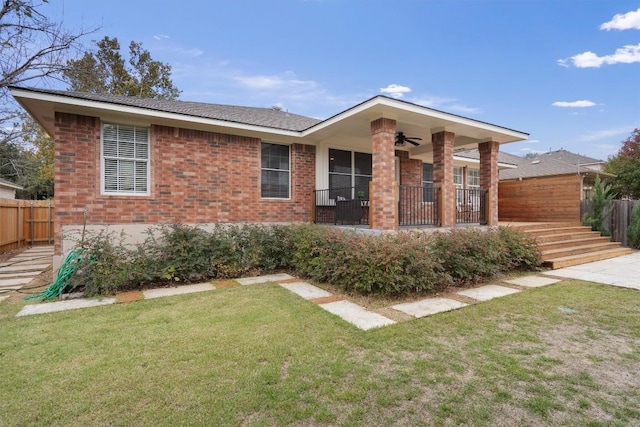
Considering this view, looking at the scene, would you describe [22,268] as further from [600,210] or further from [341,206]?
[600,210]

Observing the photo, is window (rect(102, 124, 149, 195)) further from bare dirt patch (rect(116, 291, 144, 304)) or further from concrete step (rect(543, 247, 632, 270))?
concrete step (rect(543, 247, 632, 270))

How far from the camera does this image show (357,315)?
4.32 metres

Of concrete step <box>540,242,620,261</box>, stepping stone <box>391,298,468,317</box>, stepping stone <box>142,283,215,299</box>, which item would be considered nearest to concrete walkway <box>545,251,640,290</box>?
concrete step <box>540,242,620,261</box>

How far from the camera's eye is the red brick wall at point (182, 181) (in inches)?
255

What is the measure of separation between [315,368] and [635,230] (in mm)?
12832

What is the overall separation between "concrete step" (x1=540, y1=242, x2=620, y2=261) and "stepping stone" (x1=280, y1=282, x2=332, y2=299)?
586 cm

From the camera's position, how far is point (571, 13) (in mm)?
10453

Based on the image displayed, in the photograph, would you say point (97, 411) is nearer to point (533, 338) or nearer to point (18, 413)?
point (18, 413)

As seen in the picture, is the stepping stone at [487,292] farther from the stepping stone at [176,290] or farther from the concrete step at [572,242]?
the stepping stone at [176,290]

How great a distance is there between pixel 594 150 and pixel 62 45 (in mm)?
39820

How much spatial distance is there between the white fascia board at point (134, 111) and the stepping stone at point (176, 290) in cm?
377

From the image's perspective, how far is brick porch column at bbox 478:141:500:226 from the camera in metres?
9.27

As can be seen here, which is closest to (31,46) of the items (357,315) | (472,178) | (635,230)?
(357,315)

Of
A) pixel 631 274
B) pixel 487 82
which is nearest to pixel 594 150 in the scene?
pixel 487 82
